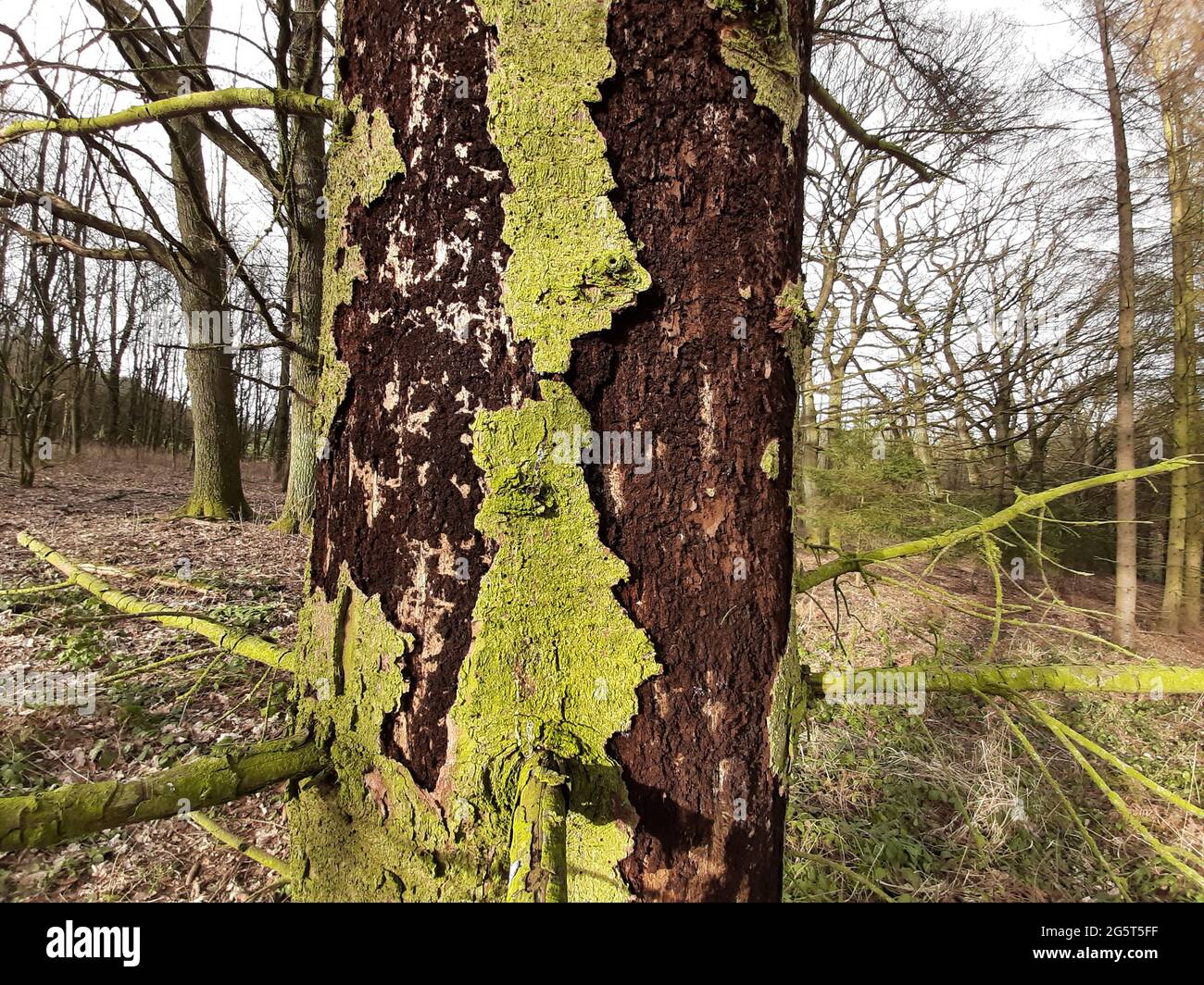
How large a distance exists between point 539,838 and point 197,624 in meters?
0.90

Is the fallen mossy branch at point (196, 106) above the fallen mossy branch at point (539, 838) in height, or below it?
above

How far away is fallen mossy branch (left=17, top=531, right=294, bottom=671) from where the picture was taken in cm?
98

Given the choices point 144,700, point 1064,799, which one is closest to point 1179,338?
point 1064,799

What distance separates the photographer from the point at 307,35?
13.7ft

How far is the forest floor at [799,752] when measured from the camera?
240 centimetres

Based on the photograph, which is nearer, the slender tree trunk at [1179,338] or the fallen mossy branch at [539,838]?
the fallen mossy branch at [539,838]

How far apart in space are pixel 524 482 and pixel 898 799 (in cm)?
457

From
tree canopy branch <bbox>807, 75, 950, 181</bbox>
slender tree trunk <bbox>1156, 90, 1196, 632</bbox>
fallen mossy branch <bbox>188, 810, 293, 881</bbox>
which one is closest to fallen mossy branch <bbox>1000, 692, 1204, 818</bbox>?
fallen mossy branch <bbox>188, 810, 293, 881</bbox>

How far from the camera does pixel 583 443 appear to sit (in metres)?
0.71

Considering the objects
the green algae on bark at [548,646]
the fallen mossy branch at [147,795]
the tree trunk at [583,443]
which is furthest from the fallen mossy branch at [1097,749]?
the fallen mossy branch at [147,795]

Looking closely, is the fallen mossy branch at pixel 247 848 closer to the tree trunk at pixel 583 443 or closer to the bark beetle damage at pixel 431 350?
the tree trunk at pixel 583 443

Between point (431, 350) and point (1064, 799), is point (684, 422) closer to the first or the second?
point (431, 350)
